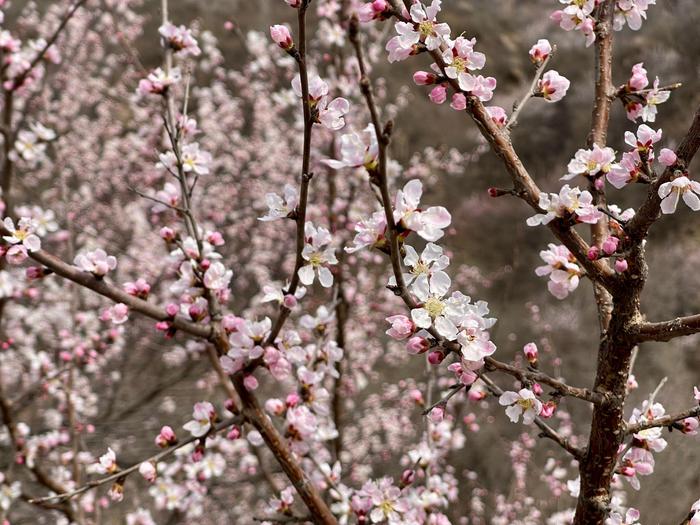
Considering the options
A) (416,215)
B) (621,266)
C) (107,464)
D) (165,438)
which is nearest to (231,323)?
(165,438)

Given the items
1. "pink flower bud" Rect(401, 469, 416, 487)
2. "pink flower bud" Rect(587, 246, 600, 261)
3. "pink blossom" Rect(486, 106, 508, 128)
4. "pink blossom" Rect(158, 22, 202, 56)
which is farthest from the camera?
"pink blossom" Rect(158, 22, 202, 56)

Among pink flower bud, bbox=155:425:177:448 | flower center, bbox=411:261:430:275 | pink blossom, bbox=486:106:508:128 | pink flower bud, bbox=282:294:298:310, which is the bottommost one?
pink flower bud, bbox=155:425:177:448

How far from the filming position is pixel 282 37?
3.95 feet

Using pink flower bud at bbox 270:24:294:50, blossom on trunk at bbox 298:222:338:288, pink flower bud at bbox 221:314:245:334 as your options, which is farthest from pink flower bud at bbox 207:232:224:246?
pink flower bud at bbox 270:24:294:50

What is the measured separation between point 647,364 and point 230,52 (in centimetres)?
1290

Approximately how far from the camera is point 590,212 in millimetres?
1179

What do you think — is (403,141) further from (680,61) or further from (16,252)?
(16,252)

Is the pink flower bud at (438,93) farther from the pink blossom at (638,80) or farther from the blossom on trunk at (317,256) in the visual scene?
the pink blossom at (638,80)

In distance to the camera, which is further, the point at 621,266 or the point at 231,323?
the point at 231,323

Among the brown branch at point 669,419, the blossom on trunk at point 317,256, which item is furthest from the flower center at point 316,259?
the brown branch at point 669,419

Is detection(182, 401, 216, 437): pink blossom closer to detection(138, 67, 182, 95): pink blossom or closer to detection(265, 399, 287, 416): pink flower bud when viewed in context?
detection(265, 399, 287, 416): pink flower bud

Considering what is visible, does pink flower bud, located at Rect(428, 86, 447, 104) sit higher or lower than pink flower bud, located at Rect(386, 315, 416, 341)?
higher

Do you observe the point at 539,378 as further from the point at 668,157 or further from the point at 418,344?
the point at 668,157

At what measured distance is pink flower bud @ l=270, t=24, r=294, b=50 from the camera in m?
1.19
